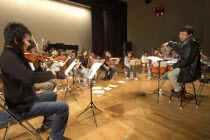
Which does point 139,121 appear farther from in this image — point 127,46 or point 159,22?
point 127,46

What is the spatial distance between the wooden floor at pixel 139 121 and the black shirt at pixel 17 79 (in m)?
0.86

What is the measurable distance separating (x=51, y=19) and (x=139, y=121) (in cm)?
824

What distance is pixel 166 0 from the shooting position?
8977 mm

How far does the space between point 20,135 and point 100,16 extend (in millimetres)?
10204

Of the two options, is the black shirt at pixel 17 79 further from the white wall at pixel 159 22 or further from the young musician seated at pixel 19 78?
the white wall at pixel 159 22

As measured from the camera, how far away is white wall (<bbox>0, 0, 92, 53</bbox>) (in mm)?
7180

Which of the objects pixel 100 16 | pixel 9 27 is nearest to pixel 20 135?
pixel 9 27

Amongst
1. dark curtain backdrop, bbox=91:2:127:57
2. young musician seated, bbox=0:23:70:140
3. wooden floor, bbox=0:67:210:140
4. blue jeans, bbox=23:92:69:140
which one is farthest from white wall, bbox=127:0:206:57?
young musician seated, bbox=0:23:70:140

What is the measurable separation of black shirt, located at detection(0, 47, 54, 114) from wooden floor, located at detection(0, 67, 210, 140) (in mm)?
859

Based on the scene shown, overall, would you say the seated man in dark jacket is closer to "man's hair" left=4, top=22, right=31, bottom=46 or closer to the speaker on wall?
"man's hair" left=4, top=22, right=31, bottom=46

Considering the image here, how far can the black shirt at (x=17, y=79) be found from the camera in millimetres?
1371

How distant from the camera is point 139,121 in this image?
2.47 meters

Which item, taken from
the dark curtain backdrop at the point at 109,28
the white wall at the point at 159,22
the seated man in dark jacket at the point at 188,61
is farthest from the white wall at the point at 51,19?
the seated man in dark jacket at the point at 188,61

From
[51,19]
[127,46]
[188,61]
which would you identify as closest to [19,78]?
[188,61]
